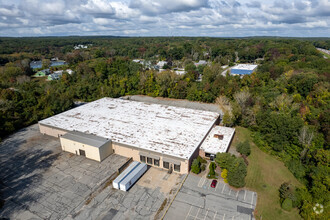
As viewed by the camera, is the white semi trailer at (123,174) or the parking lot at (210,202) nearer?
the parking lot at (210,202)

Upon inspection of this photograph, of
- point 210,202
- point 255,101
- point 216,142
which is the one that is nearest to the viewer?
point 210,202

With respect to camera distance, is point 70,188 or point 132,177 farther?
point 132,177

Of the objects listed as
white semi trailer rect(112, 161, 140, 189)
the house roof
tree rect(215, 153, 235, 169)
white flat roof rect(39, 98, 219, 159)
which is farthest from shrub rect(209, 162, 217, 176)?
the house roof

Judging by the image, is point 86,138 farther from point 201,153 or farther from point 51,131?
point 201,153

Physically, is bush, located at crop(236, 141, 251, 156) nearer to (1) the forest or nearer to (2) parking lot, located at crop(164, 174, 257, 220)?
(1) the forest

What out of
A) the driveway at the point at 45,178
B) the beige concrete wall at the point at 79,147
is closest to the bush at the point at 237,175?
the driveway at the point at 45,178

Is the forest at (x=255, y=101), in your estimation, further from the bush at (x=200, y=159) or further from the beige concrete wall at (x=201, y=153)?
the beige concrete wall at (x=201, y=153)

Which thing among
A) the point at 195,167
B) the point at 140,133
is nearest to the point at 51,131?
the point at 140,133

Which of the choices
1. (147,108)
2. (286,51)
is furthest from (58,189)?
(286,51)
